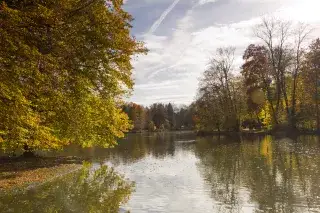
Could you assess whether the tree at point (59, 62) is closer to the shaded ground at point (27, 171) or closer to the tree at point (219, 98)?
the shaded ground at point (27, 171)

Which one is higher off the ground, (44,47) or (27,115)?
(44,47)

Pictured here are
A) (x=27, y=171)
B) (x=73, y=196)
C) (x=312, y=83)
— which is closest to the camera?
(x=73, y=196)

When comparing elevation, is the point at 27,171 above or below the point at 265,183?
above

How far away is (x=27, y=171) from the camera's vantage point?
64.8 feet

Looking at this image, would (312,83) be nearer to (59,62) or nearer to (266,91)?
(266,91)

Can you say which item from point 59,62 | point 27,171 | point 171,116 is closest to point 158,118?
point 171,116

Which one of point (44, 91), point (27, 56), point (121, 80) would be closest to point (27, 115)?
point (44, 91)

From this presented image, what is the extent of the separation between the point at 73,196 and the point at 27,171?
7298 millimetres

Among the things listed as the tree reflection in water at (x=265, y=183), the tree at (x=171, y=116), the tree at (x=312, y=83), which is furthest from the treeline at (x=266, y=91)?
the tree at (x=171, y=116)

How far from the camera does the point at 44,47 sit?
1509 cm

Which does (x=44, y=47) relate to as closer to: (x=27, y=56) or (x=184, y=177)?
(x=27, y=56)

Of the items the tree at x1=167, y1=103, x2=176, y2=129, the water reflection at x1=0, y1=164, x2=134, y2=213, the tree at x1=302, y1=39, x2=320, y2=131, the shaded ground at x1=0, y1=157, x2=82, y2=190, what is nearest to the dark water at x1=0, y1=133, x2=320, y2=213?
the water reflection at x1=0, y1=164, x2=134, y2=213


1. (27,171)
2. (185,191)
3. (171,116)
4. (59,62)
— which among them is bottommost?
(185,191)

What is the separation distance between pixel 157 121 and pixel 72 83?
12760cm
